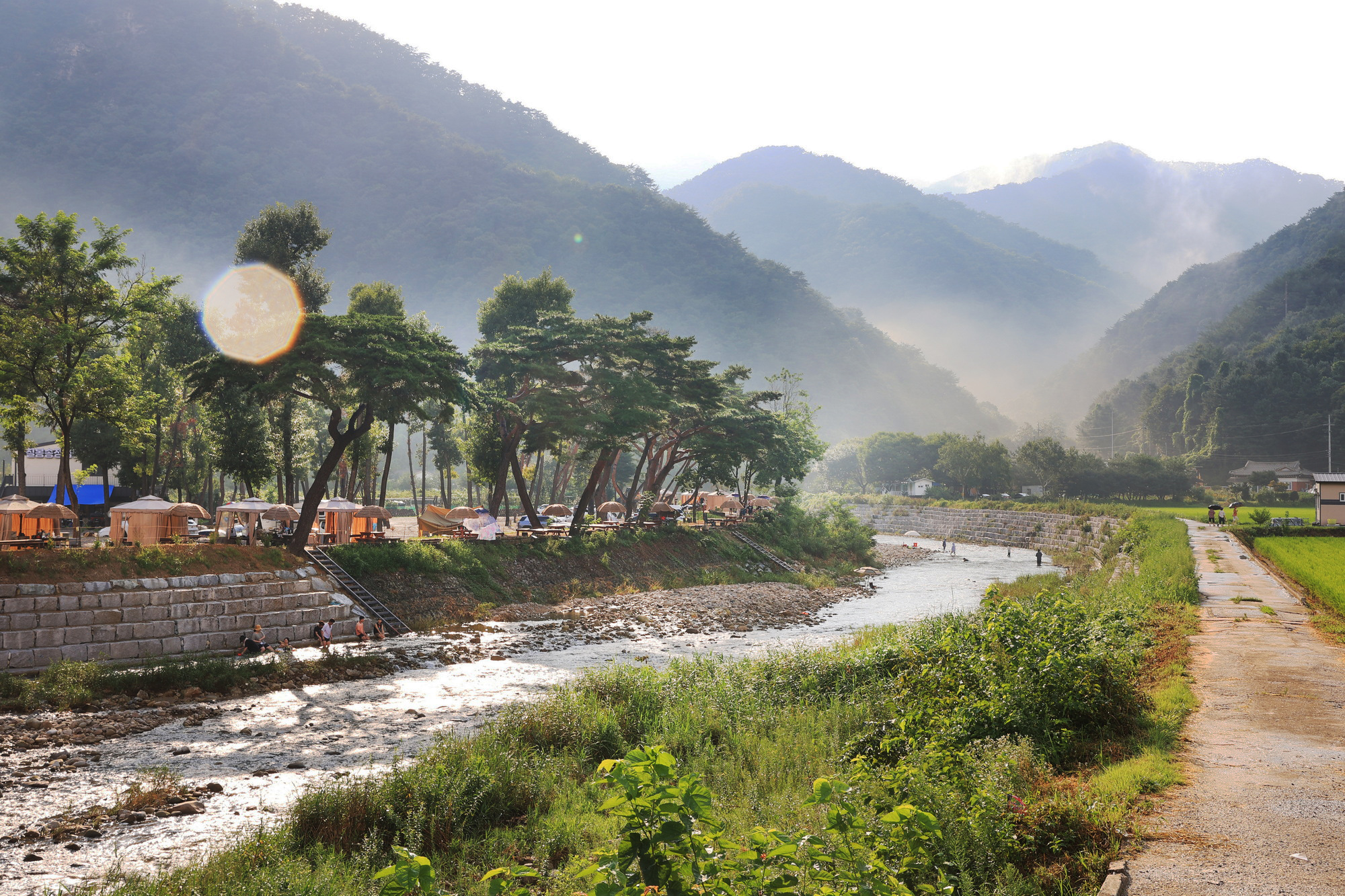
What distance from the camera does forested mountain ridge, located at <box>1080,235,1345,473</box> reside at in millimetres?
104438

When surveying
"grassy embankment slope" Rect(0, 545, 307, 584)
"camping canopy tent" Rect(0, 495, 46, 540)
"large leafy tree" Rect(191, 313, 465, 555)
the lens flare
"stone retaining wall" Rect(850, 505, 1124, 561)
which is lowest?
"stone retaining wall" Rect(850, 505, 1124, 561)

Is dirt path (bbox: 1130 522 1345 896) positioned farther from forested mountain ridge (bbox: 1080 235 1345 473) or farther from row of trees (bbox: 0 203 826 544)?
forested mountain ridge (bbox: 1080 235 1345 473)

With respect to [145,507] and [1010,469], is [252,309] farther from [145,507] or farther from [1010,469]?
[1010,469]

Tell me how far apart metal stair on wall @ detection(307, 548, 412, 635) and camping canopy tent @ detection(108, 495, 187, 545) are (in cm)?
640

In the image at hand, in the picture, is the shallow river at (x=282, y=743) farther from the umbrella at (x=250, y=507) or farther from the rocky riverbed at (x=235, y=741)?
the umbrella at (x=250, y=507)

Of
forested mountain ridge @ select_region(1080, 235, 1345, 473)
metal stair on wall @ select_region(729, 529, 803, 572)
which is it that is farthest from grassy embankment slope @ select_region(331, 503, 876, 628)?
forested mountain ridge @ select_region(1080, 235, 1345, 473)

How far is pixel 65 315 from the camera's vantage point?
31750 mm

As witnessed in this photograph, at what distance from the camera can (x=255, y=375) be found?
3198 cm

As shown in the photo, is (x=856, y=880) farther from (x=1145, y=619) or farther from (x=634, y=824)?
(x=1145, y=619)

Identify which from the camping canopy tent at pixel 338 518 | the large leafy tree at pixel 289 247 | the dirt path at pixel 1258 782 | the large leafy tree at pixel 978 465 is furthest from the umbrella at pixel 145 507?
the large leafy tree at pixel 978 465

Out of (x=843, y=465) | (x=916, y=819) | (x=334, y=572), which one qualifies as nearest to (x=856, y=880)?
(x=916, y=819)

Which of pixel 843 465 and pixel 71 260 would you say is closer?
pixel 71 260

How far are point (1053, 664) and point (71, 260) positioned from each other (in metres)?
39.8

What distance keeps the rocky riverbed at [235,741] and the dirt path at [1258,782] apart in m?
12.9
